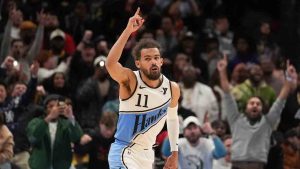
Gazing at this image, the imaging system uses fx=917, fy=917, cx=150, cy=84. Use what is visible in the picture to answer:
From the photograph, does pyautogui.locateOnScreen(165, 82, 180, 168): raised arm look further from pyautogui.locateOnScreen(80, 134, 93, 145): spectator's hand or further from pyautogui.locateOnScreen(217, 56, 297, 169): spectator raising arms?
pyautogui.locateOnScreen(217, 56, 297, 169): spectator raising arms

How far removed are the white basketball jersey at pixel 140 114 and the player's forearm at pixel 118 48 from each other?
502 mm

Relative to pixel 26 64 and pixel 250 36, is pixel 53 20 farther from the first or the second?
pixel 250 36

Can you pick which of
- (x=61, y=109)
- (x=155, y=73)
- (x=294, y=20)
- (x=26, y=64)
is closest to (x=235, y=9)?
(x=294, y=20)

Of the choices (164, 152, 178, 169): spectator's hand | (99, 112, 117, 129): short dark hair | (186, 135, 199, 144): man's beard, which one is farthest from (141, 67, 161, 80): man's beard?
(186, 135, 199, 144): man's beard

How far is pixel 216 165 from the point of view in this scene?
1316 cm

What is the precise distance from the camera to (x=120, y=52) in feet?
29.3

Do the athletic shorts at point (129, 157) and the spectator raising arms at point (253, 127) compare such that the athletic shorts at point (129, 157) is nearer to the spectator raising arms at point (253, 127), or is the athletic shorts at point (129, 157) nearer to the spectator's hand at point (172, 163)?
the spectator's hand at point (172, 163)

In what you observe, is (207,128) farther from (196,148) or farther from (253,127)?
(253,127)

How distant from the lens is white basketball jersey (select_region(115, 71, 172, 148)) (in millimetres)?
9422

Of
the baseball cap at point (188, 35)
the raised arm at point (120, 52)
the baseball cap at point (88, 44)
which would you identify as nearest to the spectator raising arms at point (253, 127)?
the baseball cap at point (88, 44)

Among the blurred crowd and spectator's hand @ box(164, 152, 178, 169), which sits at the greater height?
the blurred crowd

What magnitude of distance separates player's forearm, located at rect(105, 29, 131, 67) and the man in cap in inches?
139

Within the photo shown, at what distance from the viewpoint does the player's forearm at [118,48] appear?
8.88m

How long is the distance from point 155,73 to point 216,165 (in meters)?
4.13
